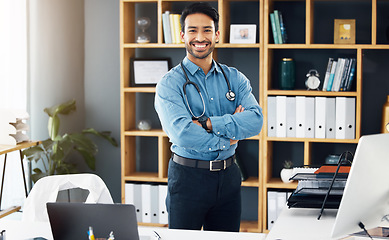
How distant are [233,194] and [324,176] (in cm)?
56

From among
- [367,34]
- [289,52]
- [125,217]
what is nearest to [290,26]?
[289,52]

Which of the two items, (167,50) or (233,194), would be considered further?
(167,50)

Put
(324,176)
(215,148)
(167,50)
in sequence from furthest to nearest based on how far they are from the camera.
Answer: (167,50), (215,148), (324,176)

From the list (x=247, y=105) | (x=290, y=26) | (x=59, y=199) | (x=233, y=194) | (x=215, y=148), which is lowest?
(x=59, y=199)

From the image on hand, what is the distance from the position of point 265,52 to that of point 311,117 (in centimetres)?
62

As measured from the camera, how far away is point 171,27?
4.31m

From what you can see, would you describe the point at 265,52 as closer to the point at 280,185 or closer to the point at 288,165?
the point at 288,165

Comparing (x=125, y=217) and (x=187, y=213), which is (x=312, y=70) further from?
(x=125, y=217)

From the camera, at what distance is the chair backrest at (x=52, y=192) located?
2439 millimetres

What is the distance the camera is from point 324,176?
232 centimetres

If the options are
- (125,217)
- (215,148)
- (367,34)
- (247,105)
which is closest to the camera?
(125,217)

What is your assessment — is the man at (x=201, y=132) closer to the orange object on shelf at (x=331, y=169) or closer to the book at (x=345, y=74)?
the orange object on shelf at (x=331, y=169)

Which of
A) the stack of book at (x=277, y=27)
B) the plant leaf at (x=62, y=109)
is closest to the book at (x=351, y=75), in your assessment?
the stack of book at (x=277, y=27)

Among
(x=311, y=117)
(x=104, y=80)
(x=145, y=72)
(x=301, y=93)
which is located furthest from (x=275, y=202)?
(x=104, y=80)
